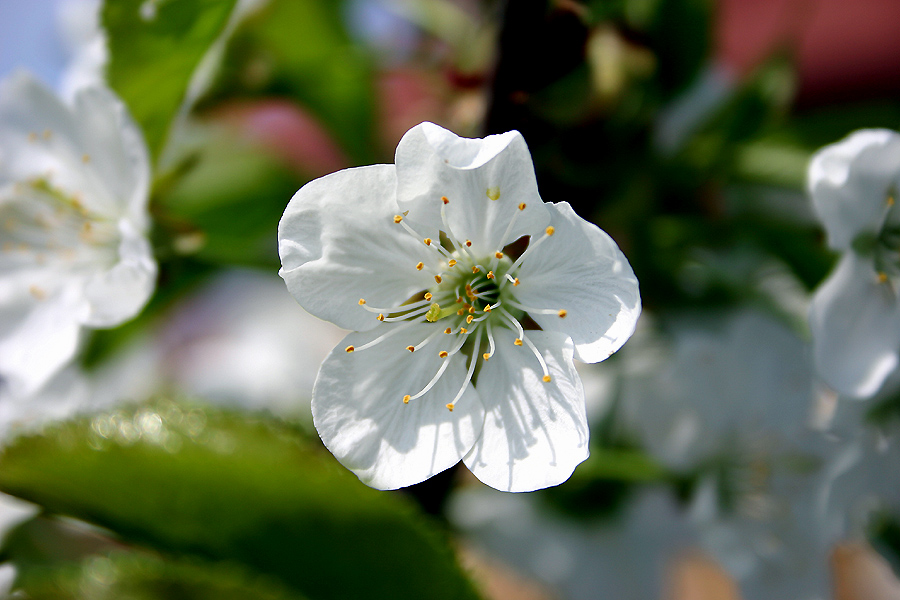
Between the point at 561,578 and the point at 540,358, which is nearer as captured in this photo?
the point at 540,358

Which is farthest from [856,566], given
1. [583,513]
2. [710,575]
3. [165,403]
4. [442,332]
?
[165,403]

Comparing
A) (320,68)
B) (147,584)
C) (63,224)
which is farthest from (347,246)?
(320,68)

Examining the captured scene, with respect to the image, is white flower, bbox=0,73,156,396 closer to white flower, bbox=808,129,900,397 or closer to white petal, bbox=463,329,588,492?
white petal, bbox=463,329,588,492

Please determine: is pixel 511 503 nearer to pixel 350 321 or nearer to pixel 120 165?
pixel 350 321

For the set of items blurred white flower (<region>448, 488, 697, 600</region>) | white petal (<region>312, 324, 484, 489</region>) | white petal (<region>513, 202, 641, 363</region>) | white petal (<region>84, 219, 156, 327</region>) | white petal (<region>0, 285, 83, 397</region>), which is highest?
white petal (<region>513, 202, 641, 363</region>)

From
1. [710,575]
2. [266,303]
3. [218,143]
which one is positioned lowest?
[710,575]

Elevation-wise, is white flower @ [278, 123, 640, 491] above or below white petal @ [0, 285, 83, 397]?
above

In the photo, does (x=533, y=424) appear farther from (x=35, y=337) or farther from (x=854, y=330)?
(x=35, y=337)

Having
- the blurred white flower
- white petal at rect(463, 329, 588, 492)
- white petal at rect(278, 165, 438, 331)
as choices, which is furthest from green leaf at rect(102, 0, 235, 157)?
the blurred white flower
